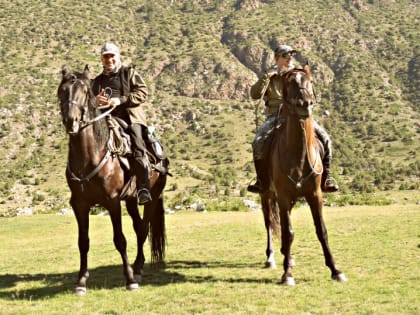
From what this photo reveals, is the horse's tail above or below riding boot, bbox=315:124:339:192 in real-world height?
below

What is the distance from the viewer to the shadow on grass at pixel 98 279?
8492 mm

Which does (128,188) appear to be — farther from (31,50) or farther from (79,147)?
(31,50)

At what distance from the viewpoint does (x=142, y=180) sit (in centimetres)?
901

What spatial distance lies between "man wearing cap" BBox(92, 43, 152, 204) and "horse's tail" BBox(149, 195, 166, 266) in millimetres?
1710

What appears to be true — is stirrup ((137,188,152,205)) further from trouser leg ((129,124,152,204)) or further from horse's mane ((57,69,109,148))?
horse's mane ((57,69,109,148))

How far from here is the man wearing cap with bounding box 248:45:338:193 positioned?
8469 millimetres

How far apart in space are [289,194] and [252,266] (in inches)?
102

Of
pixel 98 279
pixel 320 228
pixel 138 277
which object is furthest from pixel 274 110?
pixel 98 279

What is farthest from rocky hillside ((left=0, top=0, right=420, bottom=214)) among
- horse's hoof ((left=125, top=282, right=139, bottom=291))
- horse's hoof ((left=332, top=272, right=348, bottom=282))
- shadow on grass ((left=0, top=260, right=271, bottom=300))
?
horse's hoof ((left=332, top=272, right=348, bottom=282))

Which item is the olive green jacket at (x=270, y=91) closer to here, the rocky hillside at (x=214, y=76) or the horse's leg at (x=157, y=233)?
the horse's leg at (x=157, y=233)

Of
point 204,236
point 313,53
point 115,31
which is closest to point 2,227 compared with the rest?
point 204,236

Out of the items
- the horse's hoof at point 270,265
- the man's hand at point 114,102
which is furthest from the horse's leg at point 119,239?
the horse's hoof at point 270,265

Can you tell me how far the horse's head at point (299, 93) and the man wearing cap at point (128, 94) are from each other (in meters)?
2.97

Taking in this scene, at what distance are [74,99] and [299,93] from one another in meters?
3.49
